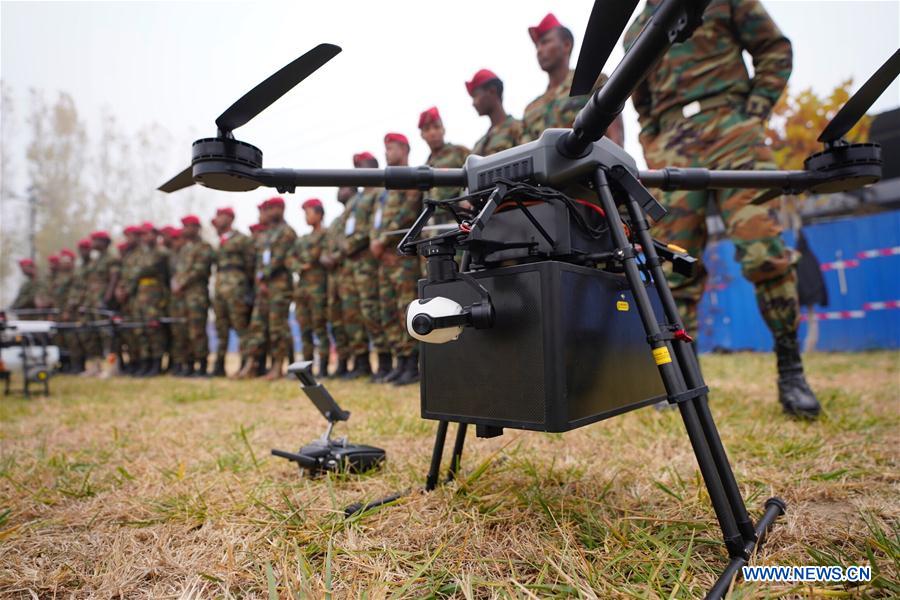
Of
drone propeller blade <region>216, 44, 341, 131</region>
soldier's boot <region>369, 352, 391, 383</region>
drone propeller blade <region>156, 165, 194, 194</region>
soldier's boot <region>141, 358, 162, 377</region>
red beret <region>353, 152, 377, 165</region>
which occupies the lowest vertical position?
soldier's boot <region>141, 358, 162, 377</region>

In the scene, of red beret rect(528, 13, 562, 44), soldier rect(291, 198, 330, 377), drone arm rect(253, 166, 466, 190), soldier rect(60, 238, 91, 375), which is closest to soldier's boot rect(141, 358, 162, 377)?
soldier rect(60, 238, 91, 375)

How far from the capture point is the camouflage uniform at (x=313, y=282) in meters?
6.41

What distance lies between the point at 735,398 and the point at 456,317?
8.64ft

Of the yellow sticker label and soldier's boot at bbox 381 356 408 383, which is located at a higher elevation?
the yellow sticker label

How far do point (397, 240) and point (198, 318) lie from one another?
444 centimetres

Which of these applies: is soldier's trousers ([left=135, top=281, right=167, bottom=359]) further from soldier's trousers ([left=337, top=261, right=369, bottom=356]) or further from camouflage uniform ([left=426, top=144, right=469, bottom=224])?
camouflage uniform ([left=426, top=144, right=469, bottom=224])

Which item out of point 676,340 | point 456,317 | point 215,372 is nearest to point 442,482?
point 456,317

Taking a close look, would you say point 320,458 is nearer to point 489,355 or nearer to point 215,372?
point 489,355

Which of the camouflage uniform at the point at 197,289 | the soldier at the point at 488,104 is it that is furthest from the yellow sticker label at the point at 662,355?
the camouflage uniform at the point at 197,289

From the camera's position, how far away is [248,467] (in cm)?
179

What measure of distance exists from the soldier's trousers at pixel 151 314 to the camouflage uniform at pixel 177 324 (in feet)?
0.45

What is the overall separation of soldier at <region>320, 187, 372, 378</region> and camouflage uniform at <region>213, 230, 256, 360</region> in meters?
1.50

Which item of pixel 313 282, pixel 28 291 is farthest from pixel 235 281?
pixel 28 291

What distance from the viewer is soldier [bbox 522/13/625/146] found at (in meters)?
3.36
